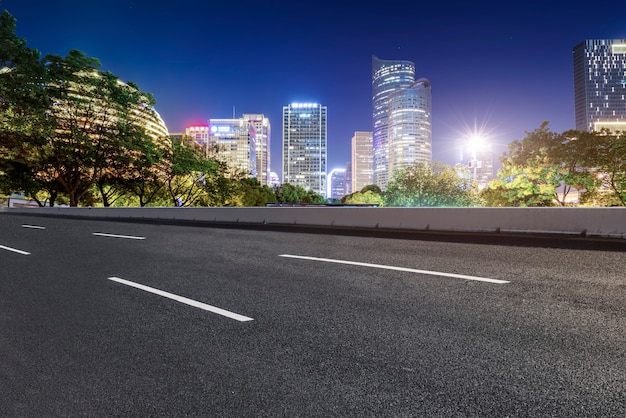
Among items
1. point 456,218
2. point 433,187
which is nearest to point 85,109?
point 456,218

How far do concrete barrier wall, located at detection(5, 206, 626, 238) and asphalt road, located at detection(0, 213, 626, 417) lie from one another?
10.5 feet

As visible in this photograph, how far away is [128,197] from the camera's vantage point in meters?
68.1

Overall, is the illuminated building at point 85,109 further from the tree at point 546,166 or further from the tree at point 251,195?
the tree at point 251,195

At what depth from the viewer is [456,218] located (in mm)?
12461

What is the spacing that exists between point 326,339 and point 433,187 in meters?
63.7

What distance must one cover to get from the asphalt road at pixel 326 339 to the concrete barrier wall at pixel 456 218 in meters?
3.19

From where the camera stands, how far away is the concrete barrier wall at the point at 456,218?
9.95 m

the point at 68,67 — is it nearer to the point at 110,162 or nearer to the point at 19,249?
the point at 110,162

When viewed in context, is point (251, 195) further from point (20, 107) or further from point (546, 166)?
point (546, 166)

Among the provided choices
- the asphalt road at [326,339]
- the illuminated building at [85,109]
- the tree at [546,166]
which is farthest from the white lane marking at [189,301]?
the illuminated building at [85,109]

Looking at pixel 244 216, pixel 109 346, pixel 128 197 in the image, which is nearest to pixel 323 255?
pixel 109 346

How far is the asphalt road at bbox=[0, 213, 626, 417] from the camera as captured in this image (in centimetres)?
269

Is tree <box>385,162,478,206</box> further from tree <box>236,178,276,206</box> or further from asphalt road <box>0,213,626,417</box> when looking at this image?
asphalt road <box>0,213,626,417</box>

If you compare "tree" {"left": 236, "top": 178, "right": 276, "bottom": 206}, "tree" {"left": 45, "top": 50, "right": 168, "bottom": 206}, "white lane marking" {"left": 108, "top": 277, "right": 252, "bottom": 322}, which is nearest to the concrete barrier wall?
"white lane marking" {"left": 108, "top": 277, "right": 252, "bottom": 322}
